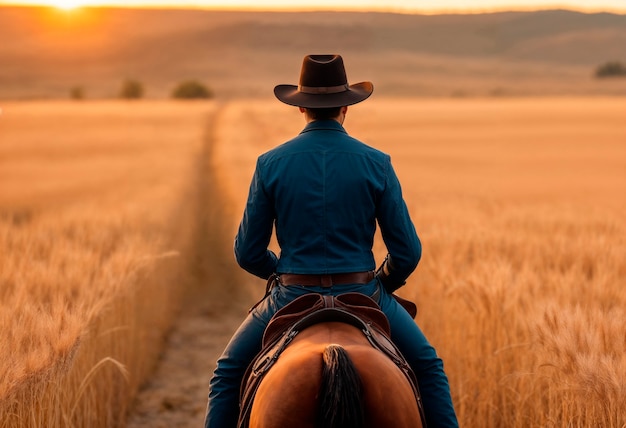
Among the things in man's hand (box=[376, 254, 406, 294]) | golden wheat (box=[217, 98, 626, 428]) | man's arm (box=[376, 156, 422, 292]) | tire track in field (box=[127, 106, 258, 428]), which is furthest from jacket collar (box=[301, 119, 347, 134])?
tire track in field (box=[127, 106, 258, 428])

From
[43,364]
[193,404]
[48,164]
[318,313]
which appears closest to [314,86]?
[318,313]

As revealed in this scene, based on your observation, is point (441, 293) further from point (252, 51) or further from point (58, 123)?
point (252, 51)

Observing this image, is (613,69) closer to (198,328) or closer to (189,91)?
(189,91)

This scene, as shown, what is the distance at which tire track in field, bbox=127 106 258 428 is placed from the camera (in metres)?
5.92

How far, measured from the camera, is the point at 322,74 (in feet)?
11.0

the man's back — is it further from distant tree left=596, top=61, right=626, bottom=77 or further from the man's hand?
distant tree left=596, top=61, right=626, bottom=77

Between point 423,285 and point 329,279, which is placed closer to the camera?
point 329,279

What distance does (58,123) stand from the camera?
28.4 metres

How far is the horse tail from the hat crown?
1.18m

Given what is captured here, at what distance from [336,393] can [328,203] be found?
0.90m

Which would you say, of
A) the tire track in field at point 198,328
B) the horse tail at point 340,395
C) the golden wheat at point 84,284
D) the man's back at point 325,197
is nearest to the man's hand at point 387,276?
the man's back at point 325,197

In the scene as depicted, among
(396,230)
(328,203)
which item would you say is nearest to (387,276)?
(396,230)

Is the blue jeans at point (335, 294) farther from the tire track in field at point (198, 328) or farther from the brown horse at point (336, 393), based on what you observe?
the tire track in field at point (198, 328)

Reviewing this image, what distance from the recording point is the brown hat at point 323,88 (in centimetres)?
333
